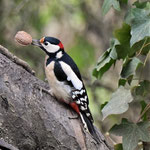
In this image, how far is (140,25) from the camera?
2488 mm

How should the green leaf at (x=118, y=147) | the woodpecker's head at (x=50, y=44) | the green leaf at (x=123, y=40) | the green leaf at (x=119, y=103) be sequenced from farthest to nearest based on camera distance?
the woodpecker's head at (x=50, y=44), the green leaf at (x=118, y=147), the green leaf at (x=123, y=40), the green leaf at (x=119, y=103)

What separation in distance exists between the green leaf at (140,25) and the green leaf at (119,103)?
0.33 meters

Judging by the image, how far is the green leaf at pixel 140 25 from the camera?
2430 mm

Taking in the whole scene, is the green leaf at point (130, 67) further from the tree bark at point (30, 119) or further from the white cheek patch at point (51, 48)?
the white cheek patch at point (51, 48)

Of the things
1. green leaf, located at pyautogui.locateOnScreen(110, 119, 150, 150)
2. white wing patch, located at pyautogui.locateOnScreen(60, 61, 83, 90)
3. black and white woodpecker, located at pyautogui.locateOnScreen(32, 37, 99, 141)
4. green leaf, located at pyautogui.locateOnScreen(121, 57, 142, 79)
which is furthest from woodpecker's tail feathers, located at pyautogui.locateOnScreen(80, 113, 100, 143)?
green leaf, located at pyautogui.locateOnScreen(121, 57, 142, 79)

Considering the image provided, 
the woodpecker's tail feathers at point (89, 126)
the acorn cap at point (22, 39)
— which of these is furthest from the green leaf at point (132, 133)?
the acorn cap at point (22, 39)

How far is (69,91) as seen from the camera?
9.23ft

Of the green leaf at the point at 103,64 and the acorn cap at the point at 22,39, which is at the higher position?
the acorn cap at the point at 22,39

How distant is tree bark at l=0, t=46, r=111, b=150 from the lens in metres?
2.33

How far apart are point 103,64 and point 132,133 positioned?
1.48 ft

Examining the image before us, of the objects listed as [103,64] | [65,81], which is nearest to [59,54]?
[65,81]

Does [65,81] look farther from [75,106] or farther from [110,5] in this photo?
[110,5]

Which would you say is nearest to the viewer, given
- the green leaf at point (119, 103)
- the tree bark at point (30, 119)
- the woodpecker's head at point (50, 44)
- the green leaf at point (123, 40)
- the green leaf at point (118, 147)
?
the tree bark at point (30, 119)

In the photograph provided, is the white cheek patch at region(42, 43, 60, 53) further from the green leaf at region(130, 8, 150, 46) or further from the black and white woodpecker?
the green leaf at region(130, 8, 150, 46)
